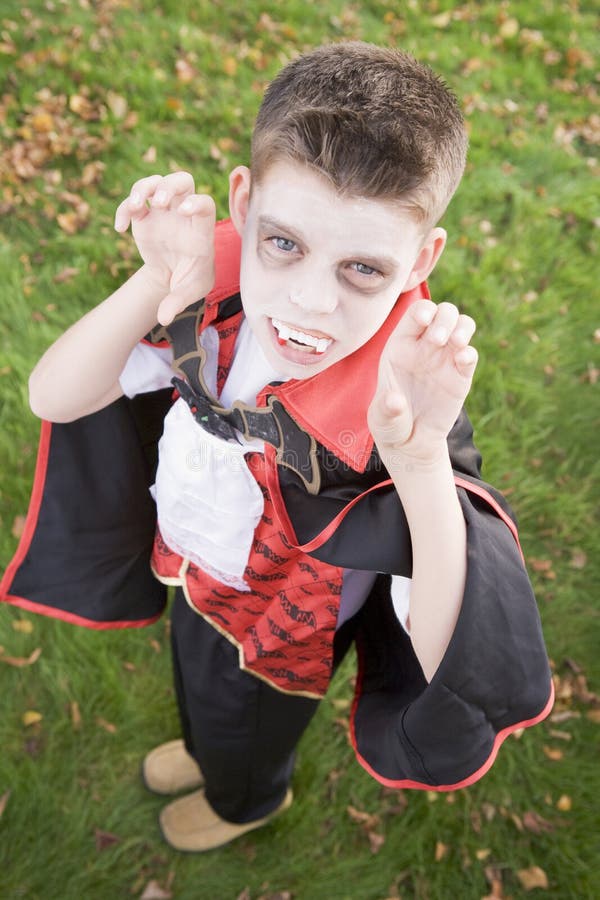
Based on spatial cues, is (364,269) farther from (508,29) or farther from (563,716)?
(508,29)

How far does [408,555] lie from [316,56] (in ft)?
3.25

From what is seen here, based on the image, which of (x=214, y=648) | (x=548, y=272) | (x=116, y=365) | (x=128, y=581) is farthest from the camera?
(x=548, y=272)

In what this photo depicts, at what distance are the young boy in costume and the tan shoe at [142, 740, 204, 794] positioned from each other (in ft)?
2.97

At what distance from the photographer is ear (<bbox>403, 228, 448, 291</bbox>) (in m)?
1.41

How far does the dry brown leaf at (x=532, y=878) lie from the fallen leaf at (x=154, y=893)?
4.52ft

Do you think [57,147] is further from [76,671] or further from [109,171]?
[76,671]

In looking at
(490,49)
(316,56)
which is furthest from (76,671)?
(490,49)

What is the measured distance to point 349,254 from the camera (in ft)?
4.13

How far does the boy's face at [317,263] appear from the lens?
1246 mm

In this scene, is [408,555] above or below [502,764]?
above

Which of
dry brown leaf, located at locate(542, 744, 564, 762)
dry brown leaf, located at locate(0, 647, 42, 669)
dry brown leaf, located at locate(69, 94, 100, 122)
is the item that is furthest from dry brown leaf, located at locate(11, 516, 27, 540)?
dry brown leaf, located at locate(69, 94, 100, 122)

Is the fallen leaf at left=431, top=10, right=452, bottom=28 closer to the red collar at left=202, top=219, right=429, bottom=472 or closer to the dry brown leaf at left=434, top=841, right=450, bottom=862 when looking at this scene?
the red collar at left=202, top=219, right=429, bottom=472

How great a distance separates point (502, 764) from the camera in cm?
307

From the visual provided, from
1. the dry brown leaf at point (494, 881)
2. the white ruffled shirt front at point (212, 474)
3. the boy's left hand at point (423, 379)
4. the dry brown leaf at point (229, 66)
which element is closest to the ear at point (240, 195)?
the white ruffled shirt front at point (212, 474)
